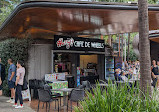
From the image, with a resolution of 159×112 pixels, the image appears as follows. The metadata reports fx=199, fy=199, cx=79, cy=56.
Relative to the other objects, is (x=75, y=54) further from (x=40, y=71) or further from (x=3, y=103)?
(x=3, y=103)

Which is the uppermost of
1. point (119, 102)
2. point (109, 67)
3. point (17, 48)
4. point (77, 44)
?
point (77, 44)

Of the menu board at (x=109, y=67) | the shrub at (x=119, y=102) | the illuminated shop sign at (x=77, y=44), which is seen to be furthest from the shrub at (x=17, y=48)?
the menu board at (x=109, y=67)

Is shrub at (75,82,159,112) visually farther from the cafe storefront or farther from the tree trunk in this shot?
the cafe storefront

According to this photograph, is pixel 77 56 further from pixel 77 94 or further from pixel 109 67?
pixel 77 94

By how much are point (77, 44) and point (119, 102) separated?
26.1ft

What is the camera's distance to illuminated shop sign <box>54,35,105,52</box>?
33.8ft

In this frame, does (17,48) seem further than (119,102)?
Yes

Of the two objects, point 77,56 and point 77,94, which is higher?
point 77,56

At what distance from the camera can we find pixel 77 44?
36.9 feet

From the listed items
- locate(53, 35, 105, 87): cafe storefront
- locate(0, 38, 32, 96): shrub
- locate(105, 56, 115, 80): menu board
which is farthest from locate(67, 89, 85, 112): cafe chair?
locate(105, 56, 115, 80): menu board

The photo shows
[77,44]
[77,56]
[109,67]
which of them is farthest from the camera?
[109,67]

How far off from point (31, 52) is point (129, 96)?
22.6 feet

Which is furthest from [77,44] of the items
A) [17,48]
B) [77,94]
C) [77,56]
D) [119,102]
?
[119,102]

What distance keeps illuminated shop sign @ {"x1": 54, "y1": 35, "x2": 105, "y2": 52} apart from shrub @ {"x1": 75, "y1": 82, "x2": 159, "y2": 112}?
22.2 feet
